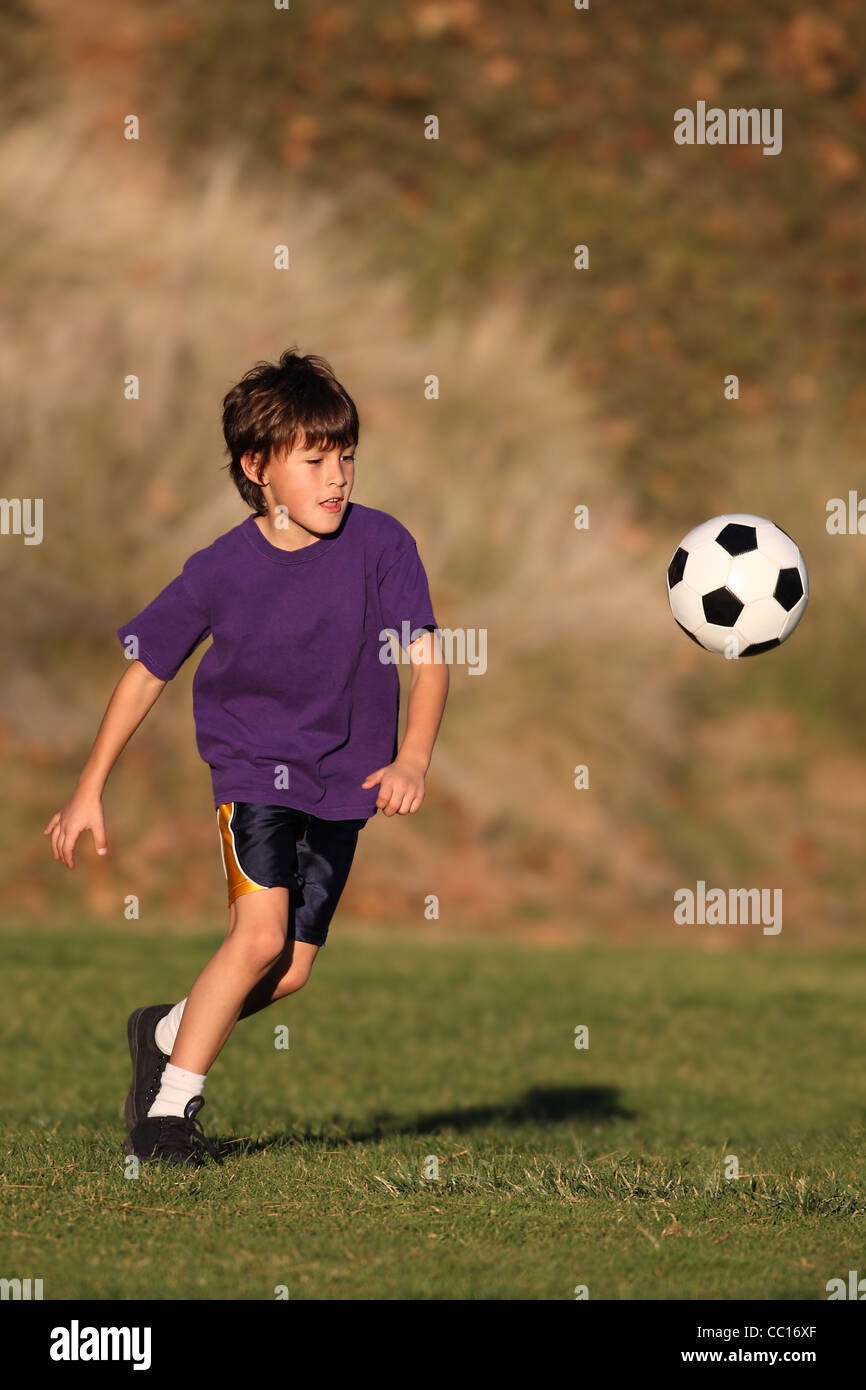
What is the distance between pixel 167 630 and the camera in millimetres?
5164

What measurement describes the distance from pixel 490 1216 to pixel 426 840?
703 cm

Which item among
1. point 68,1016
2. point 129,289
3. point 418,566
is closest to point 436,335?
point 129,289

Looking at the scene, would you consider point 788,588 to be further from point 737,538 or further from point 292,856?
point 292,856

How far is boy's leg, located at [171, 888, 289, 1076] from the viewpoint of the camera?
4840mm

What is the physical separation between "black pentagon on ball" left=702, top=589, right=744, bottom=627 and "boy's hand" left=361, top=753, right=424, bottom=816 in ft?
6.23

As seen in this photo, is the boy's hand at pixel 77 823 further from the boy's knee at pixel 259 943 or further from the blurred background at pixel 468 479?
the blurred background at pixel 468 479

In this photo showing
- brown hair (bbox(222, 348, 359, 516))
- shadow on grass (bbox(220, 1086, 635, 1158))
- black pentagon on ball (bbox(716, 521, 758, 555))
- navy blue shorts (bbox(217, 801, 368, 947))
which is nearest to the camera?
navy blue shorts (bbox(217, 801, 368, 947))

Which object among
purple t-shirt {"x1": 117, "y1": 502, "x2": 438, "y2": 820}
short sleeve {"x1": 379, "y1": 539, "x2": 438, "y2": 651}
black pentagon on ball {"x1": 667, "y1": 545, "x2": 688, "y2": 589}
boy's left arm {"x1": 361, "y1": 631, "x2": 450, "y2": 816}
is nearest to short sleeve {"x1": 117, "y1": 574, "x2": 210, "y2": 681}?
purple t-shirt {"x1": 117, "y1": 502, "x2": 438, "y2": 820}

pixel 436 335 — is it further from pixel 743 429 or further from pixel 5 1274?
pixel 5 1274

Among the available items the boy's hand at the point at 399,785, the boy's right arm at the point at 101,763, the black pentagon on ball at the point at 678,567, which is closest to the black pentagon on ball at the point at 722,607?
the black pentagon on ball at the point at 678,567

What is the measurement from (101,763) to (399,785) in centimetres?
89

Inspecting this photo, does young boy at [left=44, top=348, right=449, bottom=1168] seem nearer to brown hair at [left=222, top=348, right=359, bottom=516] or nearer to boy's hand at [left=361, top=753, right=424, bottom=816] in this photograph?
brown hair at [left=222, top=348, right=359, bottom=516]
